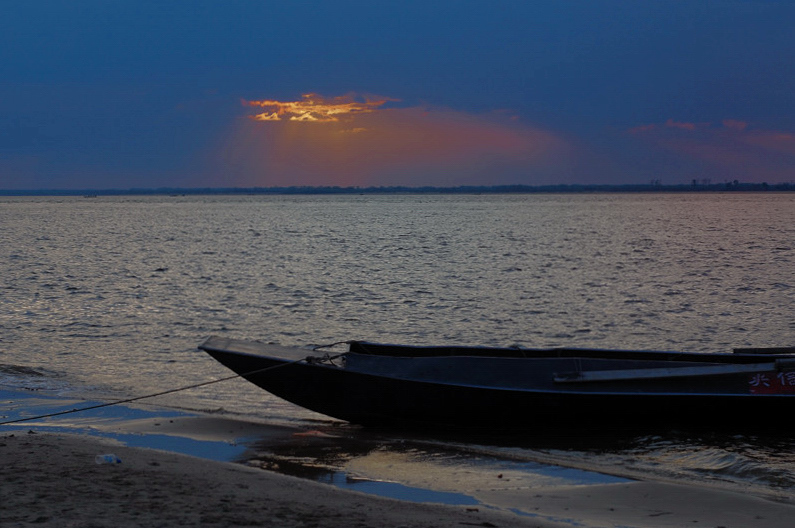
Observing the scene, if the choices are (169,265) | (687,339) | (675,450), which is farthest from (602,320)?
(169,265)

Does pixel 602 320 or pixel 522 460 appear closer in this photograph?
pixel 522 460

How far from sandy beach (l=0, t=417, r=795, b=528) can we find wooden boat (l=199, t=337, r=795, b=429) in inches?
78.3

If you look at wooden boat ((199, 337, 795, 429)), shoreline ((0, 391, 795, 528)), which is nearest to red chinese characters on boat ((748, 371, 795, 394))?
wooden boat ((199, 337, 795, 429))

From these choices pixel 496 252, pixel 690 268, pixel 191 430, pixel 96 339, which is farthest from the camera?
pixel 496 252

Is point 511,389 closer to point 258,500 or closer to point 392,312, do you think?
point 258,500

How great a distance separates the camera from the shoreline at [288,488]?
6.77 metres

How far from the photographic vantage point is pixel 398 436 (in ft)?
37.2

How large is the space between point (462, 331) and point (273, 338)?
4.83 metres

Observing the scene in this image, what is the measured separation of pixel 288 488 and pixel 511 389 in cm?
412

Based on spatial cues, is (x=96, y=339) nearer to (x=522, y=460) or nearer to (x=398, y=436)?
(x=398, y=436)

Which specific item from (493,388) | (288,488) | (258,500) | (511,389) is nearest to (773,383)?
(511,389)

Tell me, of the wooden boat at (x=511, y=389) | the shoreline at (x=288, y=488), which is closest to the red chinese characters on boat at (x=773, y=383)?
the wooden boat at (x=511, y=389)

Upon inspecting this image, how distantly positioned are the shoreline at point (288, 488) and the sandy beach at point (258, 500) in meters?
0.02

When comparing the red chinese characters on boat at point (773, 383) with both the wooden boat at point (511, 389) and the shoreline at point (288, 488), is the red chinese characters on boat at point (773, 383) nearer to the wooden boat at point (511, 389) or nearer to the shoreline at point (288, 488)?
the wooden boat at point (511, 389)
